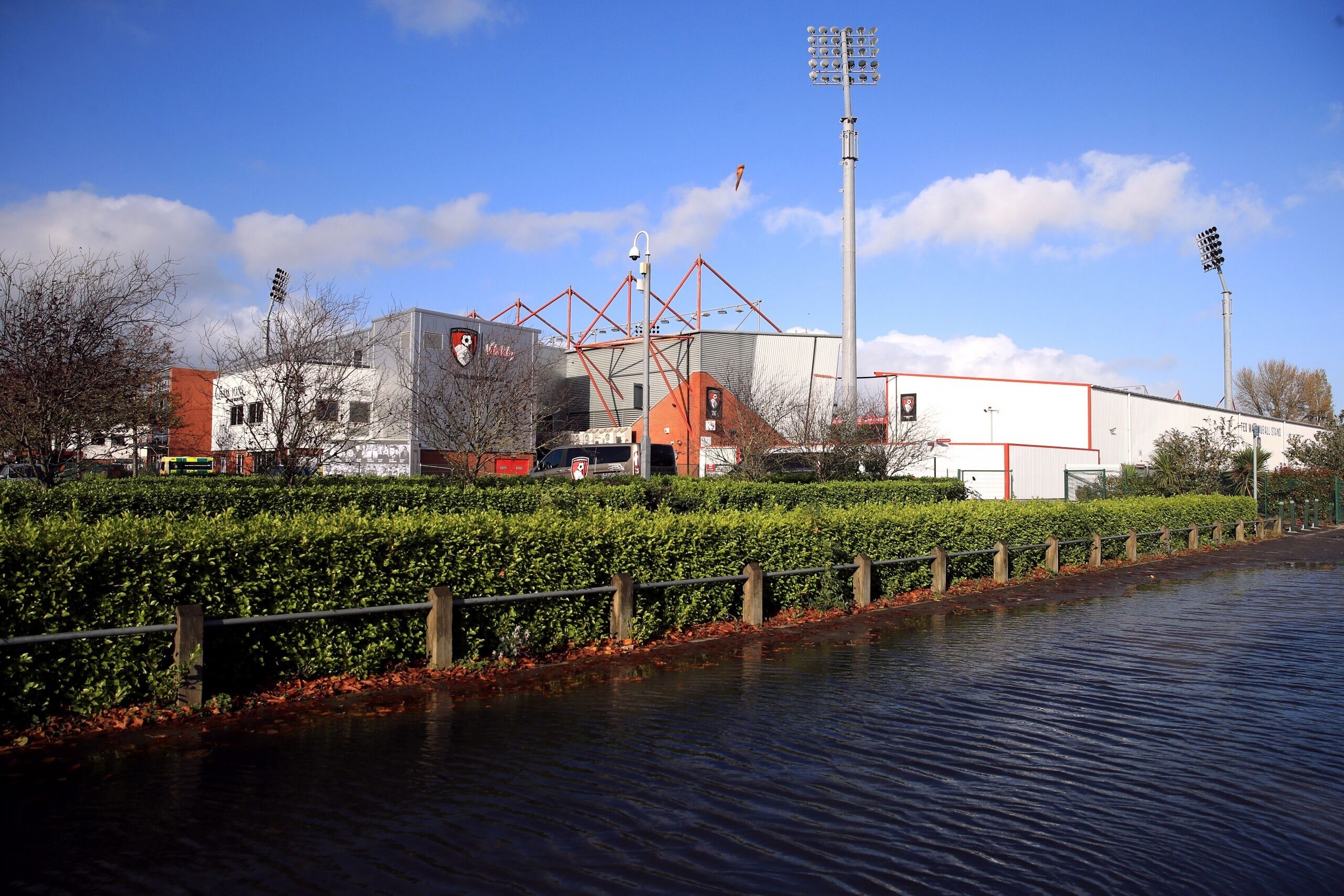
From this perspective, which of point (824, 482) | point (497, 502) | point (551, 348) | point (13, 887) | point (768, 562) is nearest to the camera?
point (13, 887)

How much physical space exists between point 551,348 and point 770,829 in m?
55.9

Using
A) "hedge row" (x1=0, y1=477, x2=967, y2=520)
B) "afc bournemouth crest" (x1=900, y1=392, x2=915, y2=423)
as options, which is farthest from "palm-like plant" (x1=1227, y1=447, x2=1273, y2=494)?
"hedge row" (x1=0, y1=477, x2=967, y2=520)

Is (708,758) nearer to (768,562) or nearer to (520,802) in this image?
(520,802)

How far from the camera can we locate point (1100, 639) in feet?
36.7

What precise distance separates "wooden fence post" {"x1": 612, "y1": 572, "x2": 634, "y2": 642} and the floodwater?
99 cm

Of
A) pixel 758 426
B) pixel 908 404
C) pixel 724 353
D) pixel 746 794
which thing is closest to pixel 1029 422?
pixel 908 404

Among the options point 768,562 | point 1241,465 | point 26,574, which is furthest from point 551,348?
point 26,574

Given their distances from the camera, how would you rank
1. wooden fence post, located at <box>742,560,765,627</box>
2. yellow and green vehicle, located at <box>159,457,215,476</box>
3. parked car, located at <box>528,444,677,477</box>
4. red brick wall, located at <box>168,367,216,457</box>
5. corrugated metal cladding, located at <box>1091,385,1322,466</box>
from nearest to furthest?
wooden fence post, located at <box>742,560,765,627</box> → parked car, located at <box>528,444,677,477</box> → yellow and green vehicle, located at <box>159,457,215,476</box> → red brick wall, located at <box>168,367,216,457</box> → corrugated metal cladding, located at <box>1091,385,1322,466</box>

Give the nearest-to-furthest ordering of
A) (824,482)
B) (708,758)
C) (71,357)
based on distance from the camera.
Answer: (708,758) → (71,357) → (824,482)

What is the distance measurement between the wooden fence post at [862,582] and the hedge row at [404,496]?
1480mm

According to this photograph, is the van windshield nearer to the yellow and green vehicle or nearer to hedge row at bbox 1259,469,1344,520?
the yellow and green vehicle

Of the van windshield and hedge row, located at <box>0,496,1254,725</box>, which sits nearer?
hedge row, located at <box>0,496,1254,725</box>

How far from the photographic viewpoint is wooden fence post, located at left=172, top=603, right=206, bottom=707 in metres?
7.12

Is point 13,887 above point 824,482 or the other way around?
the other way around
